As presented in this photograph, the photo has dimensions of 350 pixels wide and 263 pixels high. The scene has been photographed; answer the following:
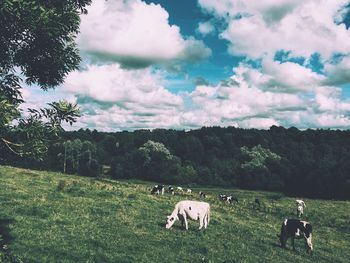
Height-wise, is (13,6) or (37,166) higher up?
(13,6)

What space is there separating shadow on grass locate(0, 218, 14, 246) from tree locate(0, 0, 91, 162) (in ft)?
26.1

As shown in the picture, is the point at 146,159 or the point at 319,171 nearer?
the point at 319,171

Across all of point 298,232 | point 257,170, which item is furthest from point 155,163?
point 298,232

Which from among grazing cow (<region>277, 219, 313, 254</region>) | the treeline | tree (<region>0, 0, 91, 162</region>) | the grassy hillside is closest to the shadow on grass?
the grassy hillside

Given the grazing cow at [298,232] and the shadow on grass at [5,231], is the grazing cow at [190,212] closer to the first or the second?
the grazing cow at [298,232]

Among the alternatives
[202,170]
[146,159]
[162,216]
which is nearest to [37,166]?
[146,159]

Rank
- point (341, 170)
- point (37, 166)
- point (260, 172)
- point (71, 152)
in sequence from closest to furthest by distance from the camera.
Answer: point (341, 170), point (37, 166), point (260, 172), point (71, 152)

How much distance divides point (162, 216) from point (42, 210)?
870 cm

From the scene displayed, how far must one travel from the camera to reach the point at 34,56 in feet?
44.3

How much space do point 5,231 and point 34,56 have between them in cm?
1048

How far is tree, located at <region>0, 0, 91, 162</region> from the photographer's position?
35.3 feet

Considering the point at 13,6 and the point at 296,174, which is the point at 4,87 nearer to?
the point at 13,6

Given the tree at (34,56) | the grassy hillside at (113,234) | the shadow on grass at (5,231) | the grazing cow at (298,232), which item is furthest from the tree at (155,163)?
the tree at (34,56)

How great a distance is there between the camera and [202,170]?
6152 inches
